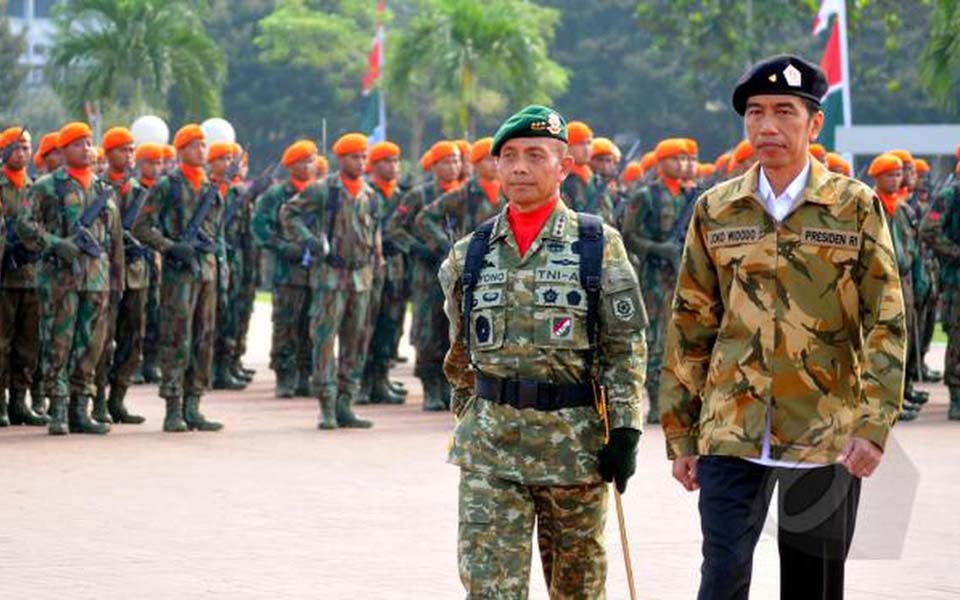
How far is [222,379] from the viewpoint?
21.0 meters

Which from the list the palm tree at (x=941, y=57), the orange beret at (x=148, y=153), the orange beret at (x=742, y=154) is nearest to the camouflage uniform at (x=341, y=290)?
the orange beret at (x=148, y=153)

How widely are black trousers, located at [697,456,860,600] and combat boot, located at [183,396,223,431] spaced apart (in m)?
10.3

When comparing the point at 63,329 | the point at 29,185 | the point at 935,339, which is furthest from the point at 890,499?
the point at 935,339

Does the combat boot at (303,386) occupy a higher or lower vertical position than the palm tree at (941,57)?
lower

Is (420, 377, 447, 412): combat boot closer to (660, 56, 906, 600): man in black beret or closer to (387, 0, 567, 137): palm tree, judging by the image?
(660, 56, 906, 600): man in black beret

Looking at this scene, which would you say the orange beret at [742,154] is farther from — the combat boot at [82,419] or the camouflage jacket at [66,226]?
the combat boot at [82,419]

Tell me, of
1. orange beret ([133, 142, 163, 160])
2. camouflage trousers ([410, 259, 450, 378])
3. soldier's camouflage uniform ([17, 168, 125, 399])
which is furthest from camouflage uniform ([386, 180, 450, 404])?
soldier's camouflage uniform ([17, 168, 125, 399])

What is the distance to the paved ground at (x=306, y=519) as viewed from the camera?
375 inches

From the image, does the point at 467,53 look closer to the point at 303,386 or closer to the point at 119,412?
the point at 303,386

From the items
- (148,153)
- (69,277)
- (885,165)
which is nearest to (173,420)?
(69,277)

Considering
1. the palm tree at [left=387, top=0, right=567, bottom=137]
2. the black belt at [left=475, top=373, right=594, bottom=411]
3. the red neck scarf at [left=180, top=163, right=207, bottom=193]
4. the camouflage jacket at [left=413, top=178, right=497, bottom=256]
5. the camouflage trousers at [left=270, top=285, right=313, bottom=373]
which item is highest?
the palm tree at [left=387, top=0, right=567, bottom=137]

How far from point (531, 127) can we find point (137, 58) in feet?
137

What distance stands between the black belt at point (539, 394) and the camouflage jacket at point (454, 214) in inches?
417

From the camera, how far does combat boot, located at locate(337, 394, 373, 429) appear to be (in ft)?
55.4
